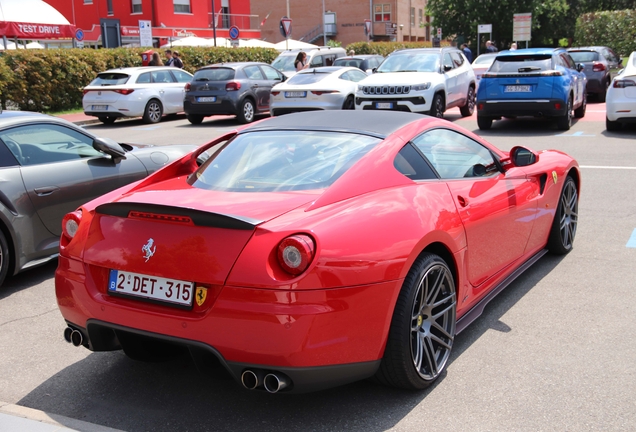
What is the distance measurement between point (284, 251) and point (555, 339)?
210cm

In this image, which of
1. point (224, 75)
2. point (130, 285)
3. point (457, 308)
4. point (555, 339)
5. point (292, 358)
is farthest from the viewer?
point (224, 75)

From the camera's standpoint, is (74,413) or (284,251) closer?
(284,251)

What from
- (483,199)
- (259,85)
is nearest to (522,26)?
(259,85)

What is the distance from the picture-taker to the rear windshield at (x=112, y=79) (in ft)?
64.0

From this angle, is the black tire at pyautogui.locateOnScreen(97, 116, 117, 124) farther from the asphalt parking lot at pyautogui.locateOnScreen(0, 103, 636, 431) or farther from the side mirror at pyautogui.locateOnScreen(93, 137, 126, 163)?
the asphalt parking lot at pyautogui.locateOnScreen(0, 103, 636, 431)

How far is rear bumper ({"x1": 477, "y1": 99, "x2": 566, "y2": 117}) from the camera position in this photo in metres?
14.4

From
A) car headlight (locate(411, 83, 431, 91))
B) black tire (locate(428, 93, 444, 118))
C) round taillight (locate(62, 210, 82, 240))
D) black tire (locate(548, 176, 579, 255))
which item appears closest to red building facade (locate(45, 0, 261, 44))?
black tire (locate(428, 93, 444, 118))

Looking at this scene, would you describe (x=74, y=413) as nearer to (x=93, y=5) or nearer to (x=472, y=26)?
(x=472, y=26)

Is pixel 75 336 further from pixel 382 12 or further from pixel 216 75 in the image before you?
pixel 382 12

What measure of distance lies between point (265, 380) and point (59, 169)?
3822mm

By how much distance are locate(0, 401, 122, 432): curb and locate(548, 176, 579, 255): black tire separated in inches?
156

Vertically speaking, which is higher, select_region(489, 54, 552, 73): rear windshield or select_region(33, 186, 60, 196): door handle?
select_region(489, 54, 552, 73): rear windshield

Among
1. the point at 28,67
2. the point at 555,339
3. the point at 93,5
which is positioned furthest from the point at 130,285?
the point at 93,5

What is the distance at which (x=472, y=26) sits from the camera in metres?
51.5
